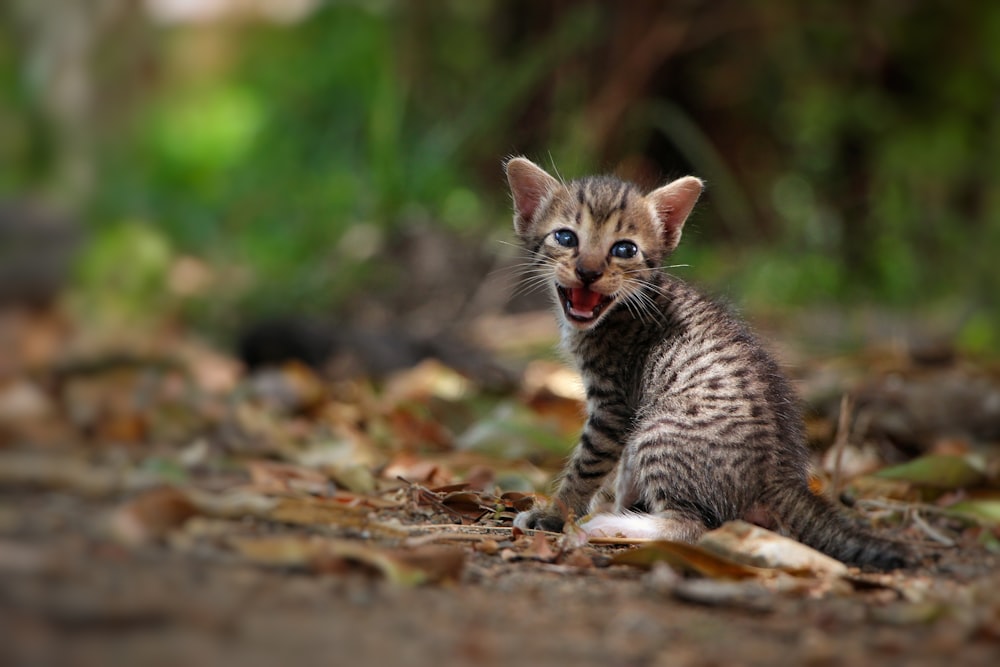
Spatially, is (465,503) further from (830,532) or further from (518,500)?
(830,532)

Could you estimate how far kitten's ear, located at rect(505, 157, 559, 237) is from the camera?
4.20 m

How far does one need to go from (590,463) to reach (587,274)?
630 millimetres

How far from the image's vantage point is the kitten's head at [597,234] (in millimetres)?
3799

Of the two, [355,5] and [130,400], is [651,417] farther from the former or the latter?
[355,5]

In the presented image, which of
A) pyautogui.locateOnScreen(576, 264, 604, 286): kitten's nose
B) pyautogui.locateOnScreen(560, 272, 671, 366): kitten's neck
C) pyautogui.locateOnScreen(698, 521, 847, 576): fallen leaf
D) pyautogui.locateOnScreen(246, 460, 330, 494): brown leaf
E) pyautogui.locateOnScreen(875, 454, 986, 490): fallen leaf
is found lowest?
pyautogui.locateOnScreen(246, 460, 330, 494): brown leaf

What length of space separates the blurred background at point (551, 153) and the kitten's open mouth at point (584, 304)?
9.46ft

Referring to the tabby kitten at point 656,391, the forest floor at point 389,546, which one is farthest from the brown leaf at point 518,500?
the tabby kitten at point 656,391

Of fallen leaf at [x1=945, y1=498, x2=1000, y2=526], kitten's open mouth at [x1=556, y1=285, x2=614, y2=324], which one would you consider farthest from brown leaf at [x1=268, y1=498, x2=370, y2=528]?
fallen leaf at [x1=945, y1=498, x2=1000, y2=526]

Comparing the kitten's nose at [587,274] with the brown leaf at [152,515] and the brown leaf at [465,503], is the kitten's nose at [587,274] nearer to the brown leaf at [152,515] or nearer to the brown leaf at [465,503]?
the brown leaf at [465,503]

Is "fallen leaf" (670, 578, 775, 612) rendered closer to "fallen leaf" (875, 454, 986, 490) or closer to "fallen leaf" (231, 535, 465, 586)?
"fallen leaf" (231, 535, 465, 586)

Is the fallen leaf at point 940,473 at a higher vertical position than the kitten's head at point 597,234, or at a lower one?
lower

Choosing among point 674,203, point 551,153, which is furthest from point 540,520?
point 551,153

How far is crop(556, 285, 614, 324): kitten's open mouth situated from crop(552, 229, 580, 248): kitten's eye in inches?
6.8

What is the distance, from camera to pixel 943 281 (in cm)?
924
